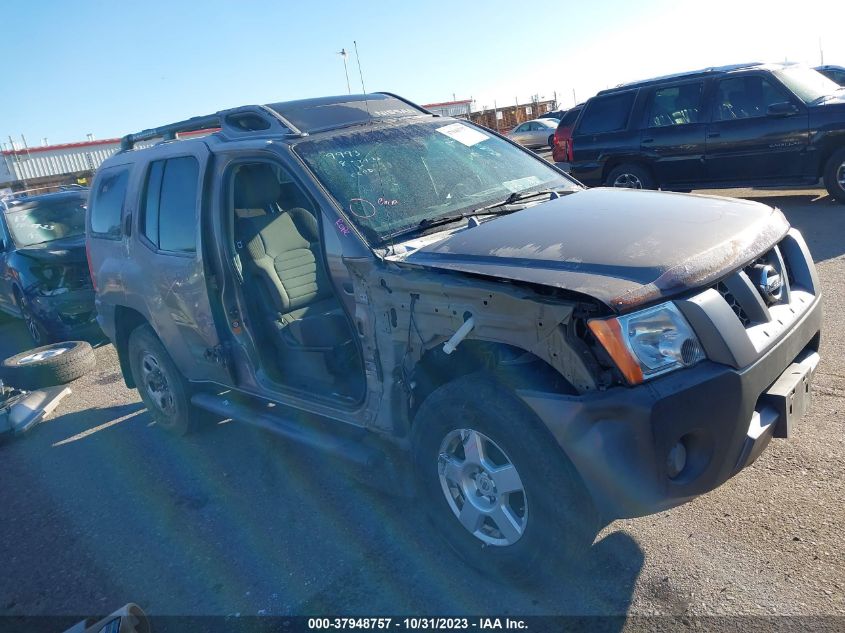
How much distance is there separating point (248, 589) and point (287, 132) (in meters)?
2.35

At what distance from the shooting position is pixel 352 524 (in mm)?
3605

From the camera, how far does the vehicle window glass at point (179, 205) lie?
4262mm

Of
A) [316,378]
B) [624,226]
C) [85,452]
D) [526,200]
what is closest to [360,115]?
[526,200]

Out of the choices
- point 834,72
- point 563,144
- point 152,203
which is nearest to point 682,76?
point 563,144

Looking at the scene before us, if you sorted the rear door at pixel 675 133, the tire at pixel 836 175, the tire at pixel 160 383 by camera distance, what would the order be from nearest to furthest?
the tire at pixel 160 383 → the tire at pixel 836 175 → the rear door at pixel 675 133

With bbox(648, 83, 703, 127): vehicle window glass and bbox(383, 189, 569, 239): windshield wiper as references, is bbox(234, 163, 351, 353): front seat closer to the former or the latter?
bbox(383, 189, 569, 239): windshield wiper

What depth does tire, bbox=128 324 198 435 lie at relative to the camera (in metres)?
4.94

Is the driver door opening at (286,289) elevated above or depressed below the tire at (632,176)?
above

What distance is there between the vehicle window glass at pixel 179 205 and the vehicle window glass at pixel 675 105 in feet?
25.7

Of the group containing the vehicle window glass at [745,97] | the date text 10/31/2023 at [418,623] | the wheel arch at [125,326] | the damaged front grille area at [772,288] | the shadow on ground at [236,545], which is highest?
the vehicle window glass at [745,97]

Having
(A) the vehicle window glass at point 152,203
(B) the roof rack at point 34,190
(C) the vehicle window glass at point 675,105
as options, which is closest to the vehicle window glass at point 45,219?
(B) the roof rack at point 34,190

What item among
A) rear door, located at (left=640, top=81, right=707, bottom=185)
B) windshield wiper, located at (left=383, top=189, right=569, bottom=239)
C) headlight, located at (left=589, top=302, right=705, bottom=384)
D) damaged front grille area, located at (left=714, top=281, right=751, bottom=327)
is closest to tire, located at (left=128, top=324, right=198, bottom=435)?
windshield wiper, located at (left=383, top=189, right=569, bottom=239)

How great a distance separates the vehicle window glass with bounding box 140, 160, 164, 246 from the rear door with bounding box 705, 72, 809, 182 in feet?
25.5

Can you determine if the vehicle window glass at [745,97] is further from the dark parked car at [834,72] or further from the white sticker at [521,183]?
the white sticker at [521,183]
